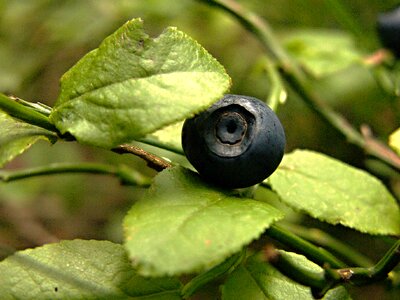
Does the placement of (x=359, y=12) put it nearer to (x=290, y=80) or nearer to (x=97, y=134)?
(x=290, y=80)

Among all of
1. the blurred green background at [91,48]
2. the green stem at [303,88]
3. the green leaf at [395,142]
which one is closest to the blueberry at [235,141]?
the green leaf at [395,142]

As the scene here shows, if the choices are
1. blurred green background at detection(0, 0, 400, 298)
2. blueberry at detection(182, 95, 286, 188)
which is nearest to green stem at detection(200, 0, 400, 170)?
blurred green background at detection(0, 0, 400, 298)

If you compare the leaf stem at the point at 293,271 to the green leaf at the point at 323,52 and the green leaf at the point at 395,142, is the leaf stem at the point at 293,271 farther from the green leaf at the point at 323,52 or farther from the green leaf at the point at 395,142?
the green leaf at the point at 323,52

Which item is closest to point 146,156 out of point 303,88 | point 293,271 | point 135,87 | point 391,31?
point 135,87

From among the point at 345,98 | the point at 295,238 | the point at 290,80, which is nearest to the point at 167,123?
the point at 295,238

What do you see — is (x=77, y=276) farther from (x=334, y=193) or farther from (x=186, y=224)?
(x=334, y=193)

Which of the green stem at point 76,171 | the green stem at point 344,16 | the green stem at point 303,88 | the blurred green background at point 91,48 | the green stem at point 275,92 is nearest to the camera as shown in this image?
the green stem at point 76,171

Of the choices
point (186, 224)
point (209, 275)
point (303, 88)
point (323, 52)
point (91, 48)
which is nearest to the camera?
point (186, 224)
